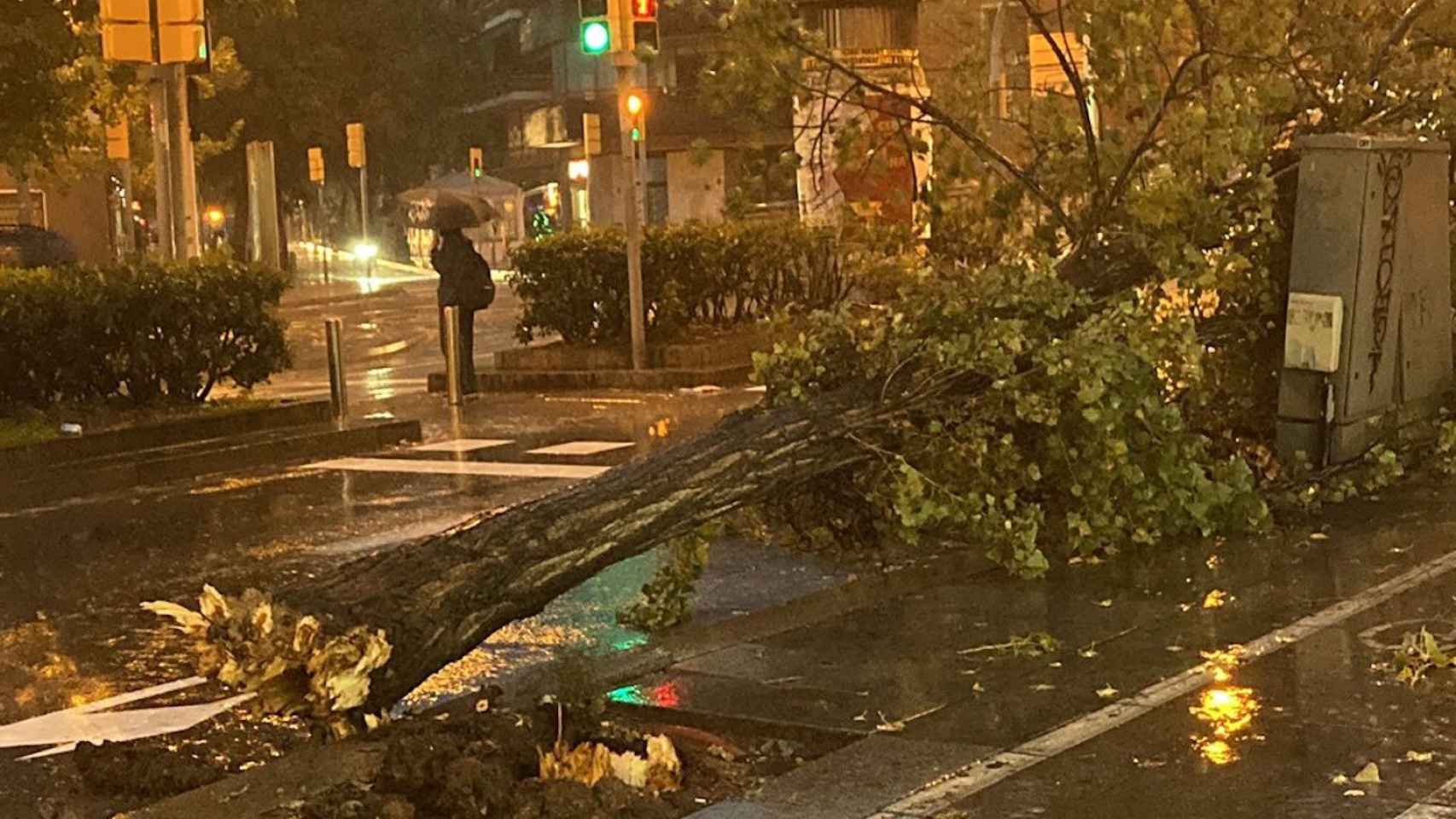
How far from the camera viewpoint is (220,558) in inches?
431

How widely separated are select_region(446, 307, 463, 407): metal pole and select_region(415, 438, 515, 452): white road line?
9.32ft

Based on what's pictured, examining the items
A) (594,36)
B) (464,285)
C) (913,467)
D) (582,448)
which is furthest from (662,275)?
(913,467)

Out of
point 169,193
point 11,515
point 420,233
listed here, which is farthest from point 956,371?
point 420,233

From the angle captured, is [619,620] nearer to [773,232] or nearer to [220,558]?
[220,558]

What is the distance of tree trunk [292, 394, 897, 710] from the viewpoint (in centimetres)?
640

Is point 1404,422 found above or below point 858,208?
below

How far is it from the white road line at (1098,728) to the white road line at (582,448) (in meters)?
7.39

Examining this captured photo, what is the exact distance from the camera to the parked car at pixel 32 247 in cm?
3375

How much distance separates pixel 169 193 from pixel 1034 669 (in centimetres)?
1343

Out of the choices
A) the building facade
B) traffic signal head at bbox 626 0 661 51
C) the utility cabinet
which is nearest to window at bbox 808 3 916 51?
traffic signal head at bbox 626 0 661 51

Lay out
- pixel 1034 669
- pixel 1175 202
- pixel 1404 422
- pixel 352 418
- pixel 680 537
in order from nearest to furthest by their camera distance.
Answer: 1. pixel 1034 669
2. pixel 680 537
3. pixel 1175 202
4. pixel 1404 422
5. pixel 352 418

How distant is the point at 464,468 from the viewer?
47.0 ft

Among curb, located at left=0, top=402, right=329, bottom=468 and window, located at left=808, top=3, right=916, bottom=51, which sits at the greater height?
window, located at left=808, top=3, right=916, bottom=51

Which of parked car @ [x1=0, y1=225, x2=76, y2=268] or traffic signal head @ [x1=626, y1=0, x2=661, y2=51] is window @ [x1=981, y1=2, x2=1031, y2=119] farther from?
parked car @ [x1=0, y1=225, x2=76, y2=268]
